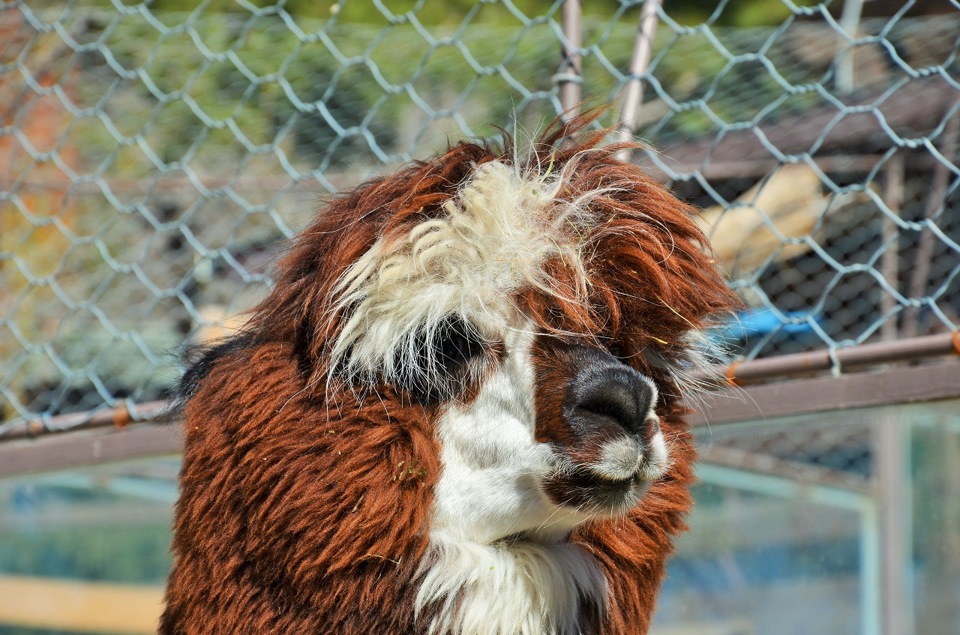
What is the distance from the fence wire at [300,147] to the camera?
2715 mm

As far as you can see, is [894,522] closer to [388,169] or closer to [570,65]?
[388,169]

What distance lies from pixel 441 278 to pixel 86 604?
251 cm

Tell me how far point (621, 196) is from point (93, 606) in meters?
2.60

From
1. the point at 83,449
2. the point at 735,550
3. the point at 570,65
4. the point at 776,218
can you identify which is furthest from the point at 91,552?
the point at 776,218

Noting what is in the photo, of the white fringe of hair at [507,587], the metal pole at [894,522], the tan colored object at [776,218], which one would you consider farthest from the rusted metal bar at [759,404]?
the metal pole at [894,522]

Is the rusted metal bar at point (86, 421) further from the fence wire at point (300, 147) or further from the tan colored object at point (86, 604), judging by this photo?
the tan colored object at point (86, 604)

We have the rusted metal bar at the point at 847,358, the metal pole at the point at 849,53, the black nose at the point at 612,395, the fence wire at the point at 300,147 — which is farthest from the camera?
the fence wire at the point at 300,147

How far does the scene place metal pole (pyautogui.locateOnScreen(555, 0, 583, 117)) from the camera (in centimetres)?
205

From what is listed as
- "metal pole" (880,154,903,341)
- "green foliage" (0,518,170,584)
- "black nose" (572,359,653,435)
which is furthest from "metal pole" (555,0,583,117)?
"green foliage" (0,518,170,584)

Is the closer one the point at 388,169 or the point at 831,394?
the point at 831,394

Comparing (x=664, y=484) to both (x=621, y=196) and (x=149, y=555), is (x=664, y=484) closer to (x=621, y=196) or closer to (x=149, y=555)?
(x=621, y=196)

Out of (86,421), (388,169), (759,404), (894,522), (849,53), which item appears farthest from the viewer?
(894,522)

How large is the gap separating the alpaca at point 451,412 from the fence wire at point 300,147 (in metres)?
1.35

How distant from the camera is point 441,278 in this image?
1.23m
